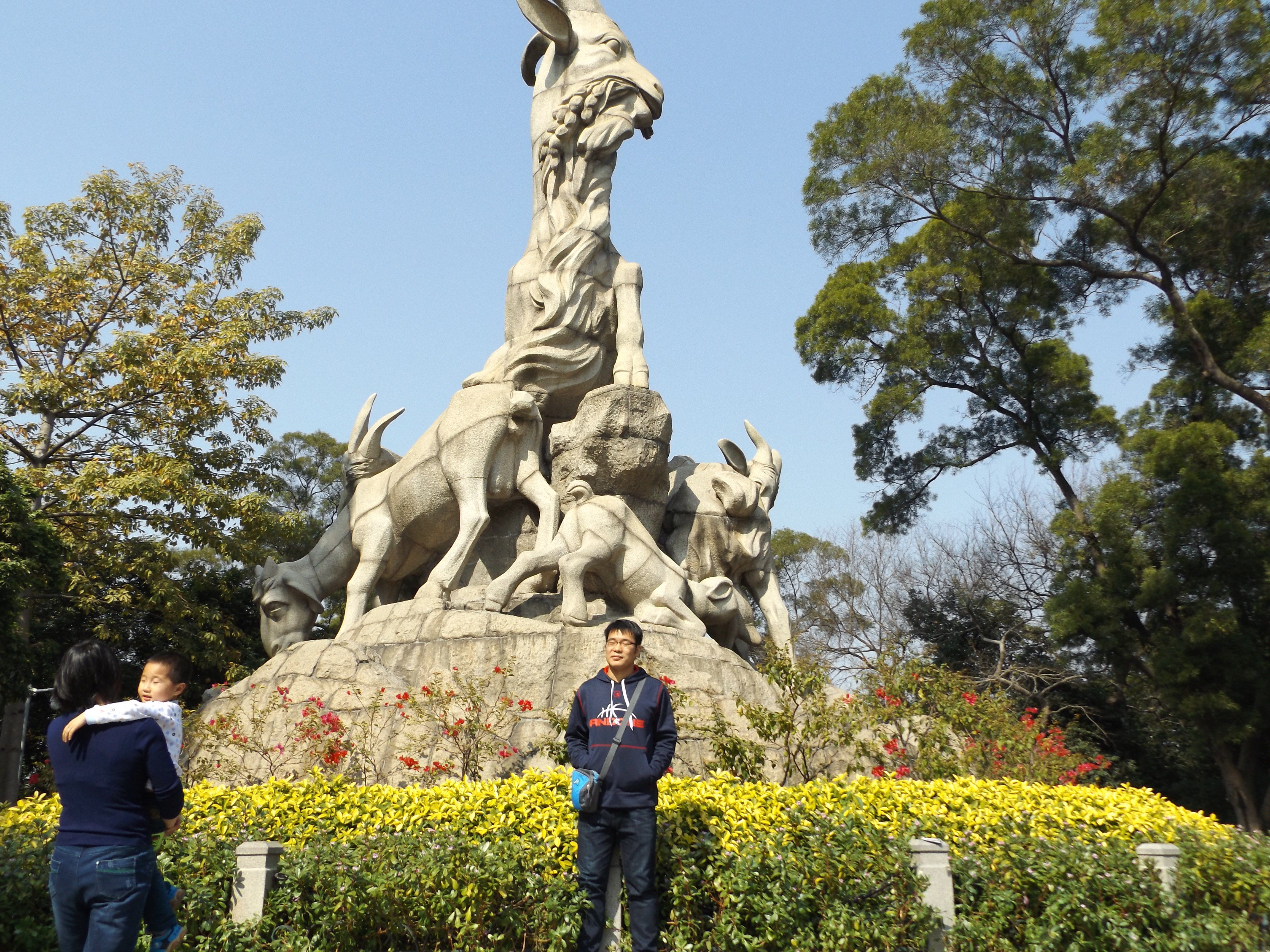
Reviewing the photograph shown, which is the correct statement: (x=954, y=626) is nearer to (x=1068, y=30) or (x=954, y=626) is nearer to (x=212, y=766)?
(x=1068, y=30)

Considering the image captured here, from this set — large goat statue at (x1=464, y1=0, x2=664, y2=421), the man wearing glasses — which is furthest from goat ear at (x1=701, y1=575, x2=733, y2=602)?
the man wearing glasses

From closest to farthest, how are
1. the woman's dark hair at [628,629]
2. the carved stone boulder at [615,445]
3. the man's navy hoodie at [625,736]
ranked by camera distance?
the man's navy hoodie at [625,736] → the woman's dark hair at [628,629] → the carved stone boulder at [615,445]

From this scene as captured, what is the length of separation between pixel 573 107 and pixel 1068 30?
29.2 ft

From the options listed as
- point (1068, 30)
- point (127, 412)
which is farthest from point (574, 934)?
point (1068, 30)

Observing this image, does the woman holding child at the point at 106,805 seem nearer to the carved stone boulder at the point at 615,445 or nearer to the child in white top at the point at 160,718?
the child in white top at the point at 160,718

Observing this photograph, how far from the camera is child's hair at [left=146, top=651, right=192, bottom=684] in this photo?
3.45 m

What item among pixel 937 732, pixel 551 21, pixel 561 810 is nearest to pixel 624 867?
pixel 561 810

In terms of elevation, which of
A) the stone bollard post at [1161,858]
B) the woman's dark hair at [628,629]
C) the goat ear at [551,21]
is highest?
the goat ear at [551,21]

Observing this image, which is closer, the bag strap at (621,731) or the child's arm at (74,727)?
the child's arm at (74,727)

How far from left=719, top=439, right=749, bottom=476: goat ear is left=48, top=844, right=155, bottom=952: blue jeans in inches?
249

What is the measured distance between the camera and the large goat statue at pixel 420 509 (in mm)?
8125

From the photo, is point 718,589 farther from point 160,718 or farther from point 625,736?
point 160,718

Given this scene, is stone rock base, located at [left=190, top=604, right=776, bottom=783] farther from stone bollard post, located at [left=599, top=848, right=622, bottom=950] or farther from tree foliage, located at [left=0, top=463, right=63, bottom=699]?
tree foliage, located at [left=0, top=463, right=63, bottom=699]

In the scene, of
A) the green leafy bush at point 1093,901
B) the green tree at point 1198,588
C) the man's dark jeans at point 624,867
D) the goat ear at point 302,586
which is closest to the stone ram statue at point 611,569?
the goat ear at point 302,586
